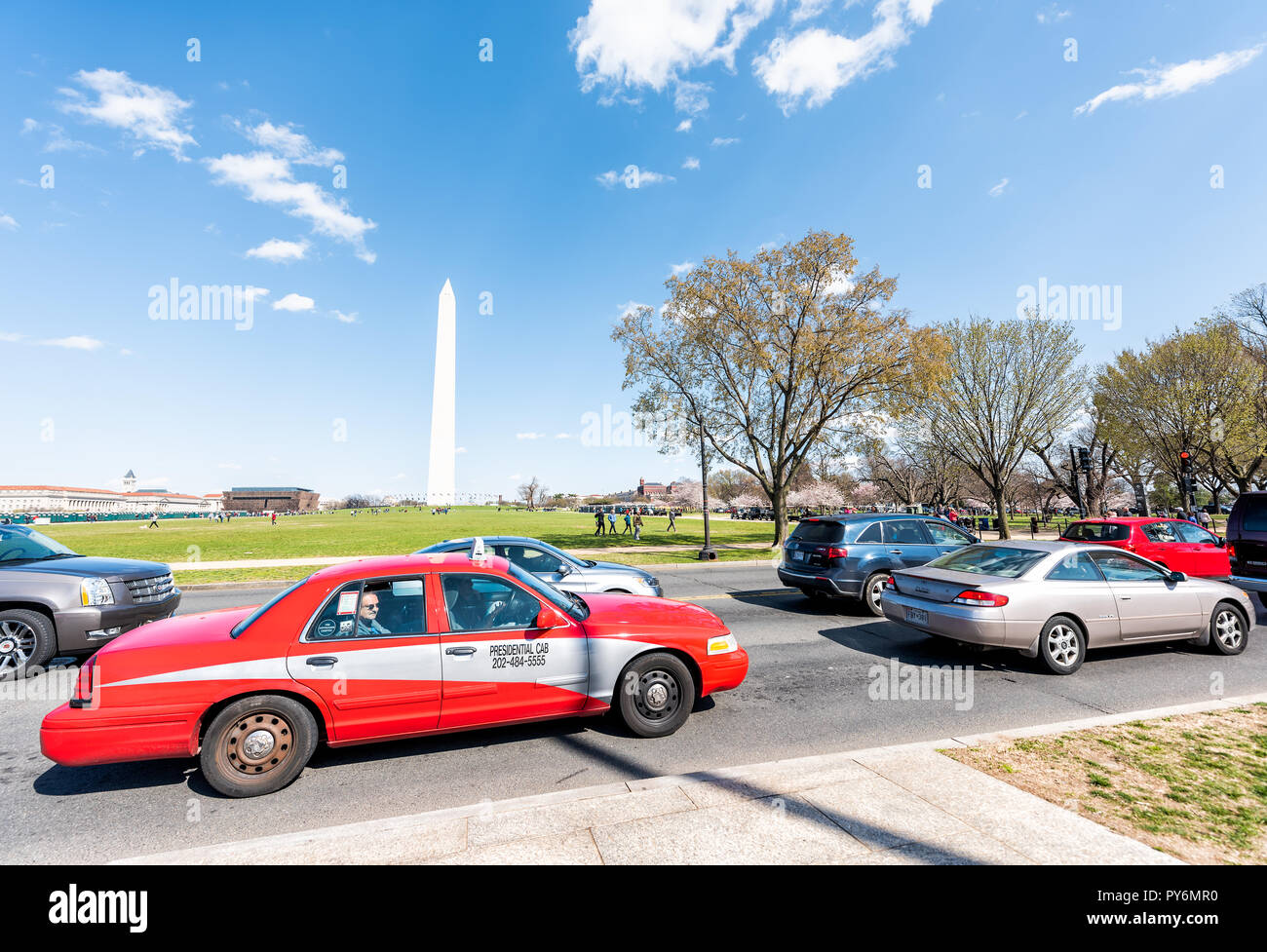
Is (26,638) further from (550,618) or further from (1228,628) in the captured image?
(1228,628)

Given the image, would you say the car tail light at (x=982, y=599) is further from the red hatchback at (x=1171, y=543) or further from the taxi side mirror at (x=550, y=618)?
the red hatchback at (x=1171, y=543)

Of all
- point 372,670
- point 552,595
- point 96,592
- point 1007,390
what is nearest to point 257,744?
point 372,670

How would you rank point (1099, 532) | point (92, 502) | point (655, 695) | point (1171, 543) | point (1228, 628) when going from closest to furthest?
point (655, 695), point (1228, 628), point (1171, 543), point (1099, 532), point (92, 502)

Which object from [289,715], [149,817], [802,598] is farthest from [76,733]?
[802,598]

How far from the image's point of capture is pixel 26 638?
659 cm

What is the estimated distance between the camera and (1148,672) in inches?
263

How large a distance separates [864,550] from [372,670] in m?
8.33

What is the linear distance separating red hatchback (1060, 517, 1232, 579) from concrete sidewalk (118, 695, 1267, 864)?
1141 centimetres

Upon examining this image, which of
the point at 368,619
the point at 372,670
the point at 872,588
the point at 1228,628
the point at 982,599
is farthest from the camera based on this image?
the point at 872,588

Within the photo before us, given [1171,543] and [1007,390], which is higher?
[1007,390]

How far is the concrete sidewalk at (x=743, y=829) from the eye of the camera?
295 centimetres

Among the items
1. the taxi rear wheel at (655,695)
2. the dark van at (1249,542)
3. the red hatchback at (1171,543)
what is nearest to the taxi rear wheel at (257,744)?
the taxi rear wheel at (655,695)

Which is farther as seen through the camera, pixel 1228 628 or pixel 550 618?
pixel 1228 628
